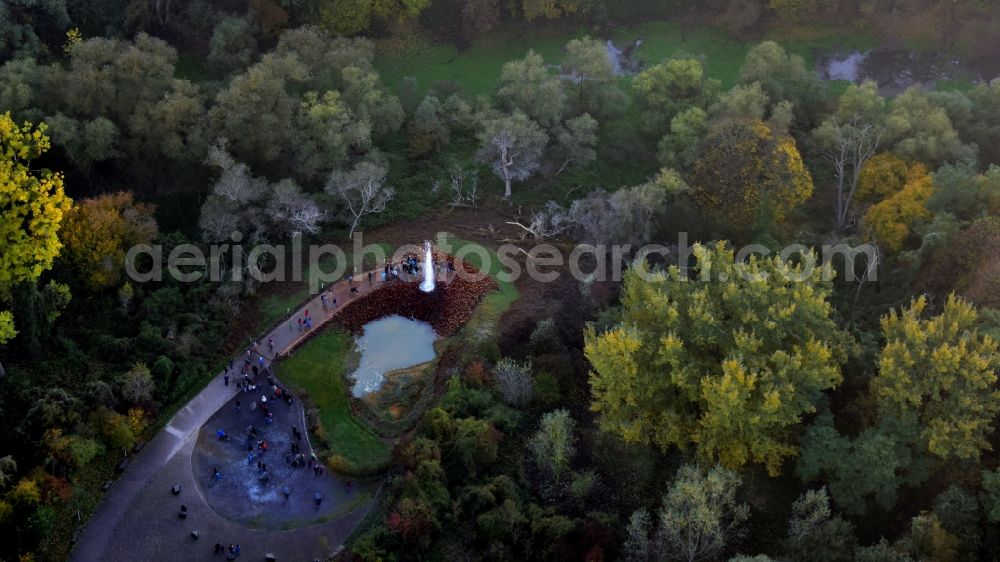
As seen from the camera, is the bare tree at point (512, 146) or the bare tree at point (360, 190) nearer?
the bare tree at point (360, 190)

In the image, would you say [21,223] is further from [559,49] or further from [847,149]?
[847,149]

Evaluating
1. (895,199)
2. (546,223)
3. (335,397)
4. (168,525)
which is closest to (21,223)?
(168,525)

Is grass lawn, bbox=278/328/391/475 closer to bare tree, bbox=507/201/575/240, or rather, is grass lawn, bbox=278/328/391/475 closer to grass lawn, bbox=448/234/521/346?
grass lawn, bbox=448/234/521/346

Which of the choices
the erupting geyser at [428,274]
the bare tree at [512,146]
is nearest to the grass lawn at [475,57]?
the bare tree at [512,146]

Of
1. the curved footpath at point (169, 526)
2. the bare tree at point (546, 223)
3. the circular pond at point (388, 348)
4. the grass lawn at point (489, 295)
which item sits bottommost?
the circular pond at point (388, 348)

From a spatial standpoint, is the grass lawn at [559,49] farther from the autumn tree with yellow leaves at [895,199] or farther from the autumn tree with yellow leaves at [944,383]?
the autumn tree with yellow leaves at [944,383]

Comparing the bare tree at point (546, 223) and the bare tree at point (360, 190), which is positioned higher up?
the bare tree at point (360, 190)
